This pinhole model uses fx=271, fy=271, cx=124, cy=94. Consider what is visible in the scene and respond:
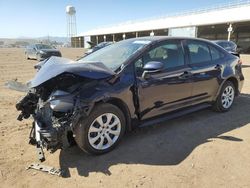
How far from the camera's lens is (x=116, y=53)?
4840 mm

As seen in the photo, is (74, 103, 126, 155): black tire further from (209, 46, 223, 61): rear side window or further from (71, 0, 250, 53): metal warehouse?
(71, 0, 250, 53): metal warehouse

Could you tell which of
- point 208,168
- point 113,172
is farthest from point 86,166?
point 208,168

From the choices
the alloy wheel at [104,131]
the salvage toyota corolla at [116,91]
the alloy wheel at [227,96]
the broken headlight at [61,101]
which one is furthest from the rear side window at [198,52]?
the broken headlight at [61,101]

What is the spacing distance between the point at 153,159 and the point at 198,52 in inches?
103

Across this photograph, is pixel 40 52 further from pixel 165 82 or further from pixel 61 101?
pixel 61 101

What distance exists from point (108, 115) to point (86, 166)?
78cm

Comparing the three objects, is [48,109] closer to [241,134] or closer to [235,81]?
[241,134]

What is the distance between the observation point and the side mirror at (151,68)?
4297mm

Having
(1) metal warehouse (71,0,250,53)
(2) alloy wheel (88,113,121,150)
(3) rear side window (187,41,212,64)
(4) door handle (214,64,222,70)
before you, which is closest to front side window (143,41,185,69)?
(3) rear side window (187,41,212,64)

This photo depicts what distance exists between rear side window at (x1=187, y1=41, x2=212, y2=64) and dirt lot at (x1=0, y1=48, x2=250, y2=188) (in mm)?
1268

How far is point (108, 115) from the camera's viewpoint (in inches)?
156

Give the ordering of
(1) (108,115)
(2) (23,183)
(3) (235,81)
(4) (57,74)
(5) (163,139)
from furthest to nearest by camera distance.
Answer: (3) (235,81) < (5) (163,139) < (1) (108,115) < (4) (57,74) < (2) (23,183)

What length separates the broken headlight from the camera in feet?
11.9

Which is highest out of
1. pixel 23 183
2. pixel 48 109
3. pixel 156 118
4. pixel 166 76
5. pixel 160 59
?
pixel 160 59
